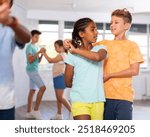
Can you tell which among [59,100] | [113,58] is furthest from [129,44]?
[59,100]

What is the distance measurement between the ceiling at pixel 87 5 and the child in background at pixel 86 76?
12.6ft

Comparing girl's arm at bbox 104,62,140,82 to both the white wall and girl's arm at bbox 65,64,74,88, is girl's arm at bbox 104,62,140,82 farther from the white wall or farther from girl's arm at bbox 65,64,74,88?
the white wall

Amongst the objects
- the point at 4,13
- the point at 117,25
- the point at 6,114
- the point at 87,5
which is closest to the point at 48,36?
the point at 87,5

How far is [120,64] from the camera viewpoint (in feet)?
5.40

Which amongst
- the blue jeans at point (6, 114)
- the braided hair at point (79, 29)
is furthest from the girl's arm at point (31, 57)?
the blue jeans at point (6, 114)

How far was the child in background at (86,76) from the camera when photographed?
154 centimetres

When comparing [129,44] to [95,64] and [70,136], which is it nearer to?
[95,64]

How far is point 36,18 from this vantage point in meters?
6.30

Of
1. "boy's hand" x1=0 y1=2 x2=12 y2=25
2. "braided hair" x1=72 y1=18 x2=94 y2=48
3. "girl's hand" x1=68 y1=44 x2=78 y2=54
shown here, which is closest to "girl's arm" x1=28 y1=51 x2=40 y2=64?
"braided hair" x1=72 y1=18 x2=94 y2=48

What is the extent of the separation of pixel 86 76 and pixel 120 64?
0.73ft

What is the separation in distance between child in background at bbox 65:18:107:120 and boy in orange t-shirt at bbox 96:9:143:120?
0.23ft

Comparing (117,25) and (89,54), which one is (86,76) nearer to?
(89,54)

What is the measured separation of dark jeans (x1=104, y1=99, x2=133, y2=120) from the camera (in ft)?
5.37

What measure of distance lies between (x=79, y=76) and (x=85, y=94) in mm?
95
